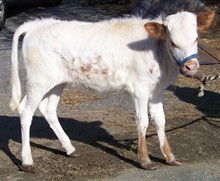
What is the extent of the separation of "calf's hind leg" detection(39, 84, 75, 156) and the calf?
338 millimetres

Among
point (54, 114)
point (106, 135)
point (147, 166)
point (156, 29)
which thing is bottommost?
point (106, 135)

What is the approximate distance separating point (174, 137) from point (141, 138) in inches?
46.0

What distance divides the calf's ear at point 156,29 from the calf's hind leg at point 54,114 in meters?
1.52

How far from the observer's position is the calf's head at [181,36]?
6.23 metres

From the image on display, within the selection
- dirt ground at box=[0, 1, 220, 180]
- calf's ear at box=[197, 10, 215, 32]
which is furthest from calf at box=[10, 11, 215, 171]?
dirt ground at box=[0, 1, 220, 180]

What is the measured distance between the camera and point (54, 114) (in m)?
7.41

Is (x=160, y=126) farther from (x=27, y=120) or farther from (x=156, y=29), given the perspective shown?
(x=27, y=120)

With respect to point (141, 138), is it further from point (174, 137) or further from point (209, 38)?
point (209, 38)

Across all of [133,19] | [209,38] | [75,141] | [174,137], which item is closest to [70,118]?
[75,141]

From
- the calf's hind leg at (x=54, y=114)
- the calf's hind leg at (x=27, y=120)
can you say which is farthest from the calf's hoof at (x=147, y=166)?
the calf's hind leg at (x=27, y=120)

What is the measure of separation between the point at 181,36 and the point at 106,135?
89.6 inches

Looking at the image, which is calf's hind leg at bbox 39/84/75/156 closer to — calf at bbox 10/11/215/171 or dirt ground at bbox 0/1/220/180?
dirt ground at bbox 0/1/220/180

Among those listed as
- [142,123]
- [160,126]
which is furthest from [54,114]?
[160,126]

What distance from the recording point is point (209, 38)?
13852 millimetres
